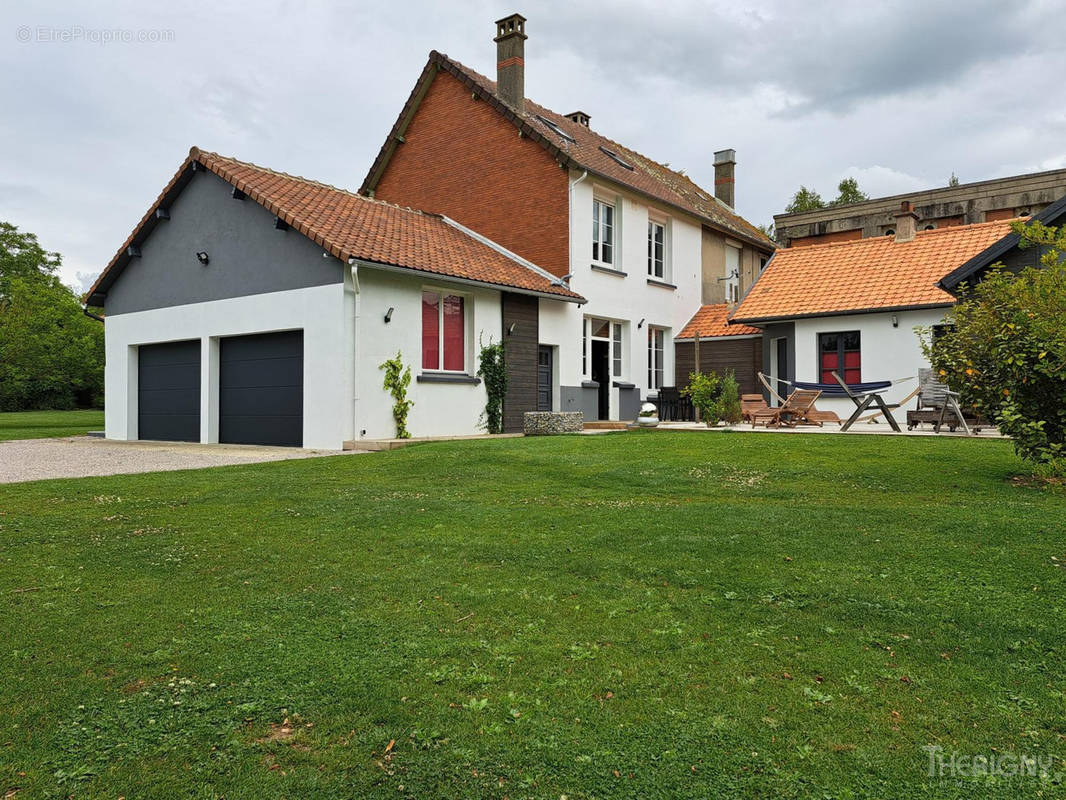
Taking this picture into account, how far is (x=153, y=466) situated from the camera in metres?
10.7

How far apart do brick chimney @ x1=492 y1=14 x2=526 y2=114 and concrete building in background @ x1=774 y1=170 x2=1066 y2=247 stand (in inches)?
533

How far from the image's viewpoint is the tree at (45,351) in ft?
121

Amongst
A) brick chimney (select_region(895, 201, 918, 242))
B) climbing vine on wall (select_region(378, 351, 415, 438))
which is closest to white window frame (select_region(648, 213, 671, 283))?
brick chimney (select_region(895, 201, 918, 242))

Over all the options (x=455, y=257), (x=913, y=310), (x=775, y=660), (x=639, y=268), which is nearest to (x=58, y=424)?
(x=455, y=257)

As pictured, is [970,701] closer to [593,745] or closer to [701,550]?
[593,745]

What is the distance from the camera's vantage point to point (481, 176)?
20078 millimetres

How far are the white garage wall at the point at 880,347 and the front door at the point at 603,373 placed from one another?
16.6 ft

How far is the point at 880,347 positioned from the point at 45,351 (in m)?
41.9

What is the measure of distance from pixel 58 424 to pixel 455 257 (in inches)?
709

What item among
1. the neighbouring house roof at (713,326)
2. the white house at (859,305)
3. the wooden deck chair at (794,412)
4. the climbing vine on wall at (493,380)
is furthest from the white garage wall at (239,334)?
the neighbouring house roof at (713,326)

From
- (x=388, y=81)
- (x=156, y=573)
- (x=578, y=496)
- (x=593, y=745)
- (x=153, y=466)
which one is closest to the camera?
(x=593, y=745)

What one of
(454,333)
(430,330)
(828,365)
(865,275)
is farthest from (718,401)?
(430,330)

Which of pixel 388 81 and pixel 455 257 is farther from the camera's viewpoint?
pixel 388 81

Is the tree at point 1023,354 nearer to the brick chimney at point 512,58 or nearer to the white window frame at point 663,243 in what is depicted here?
the white window frame at point 663,243
